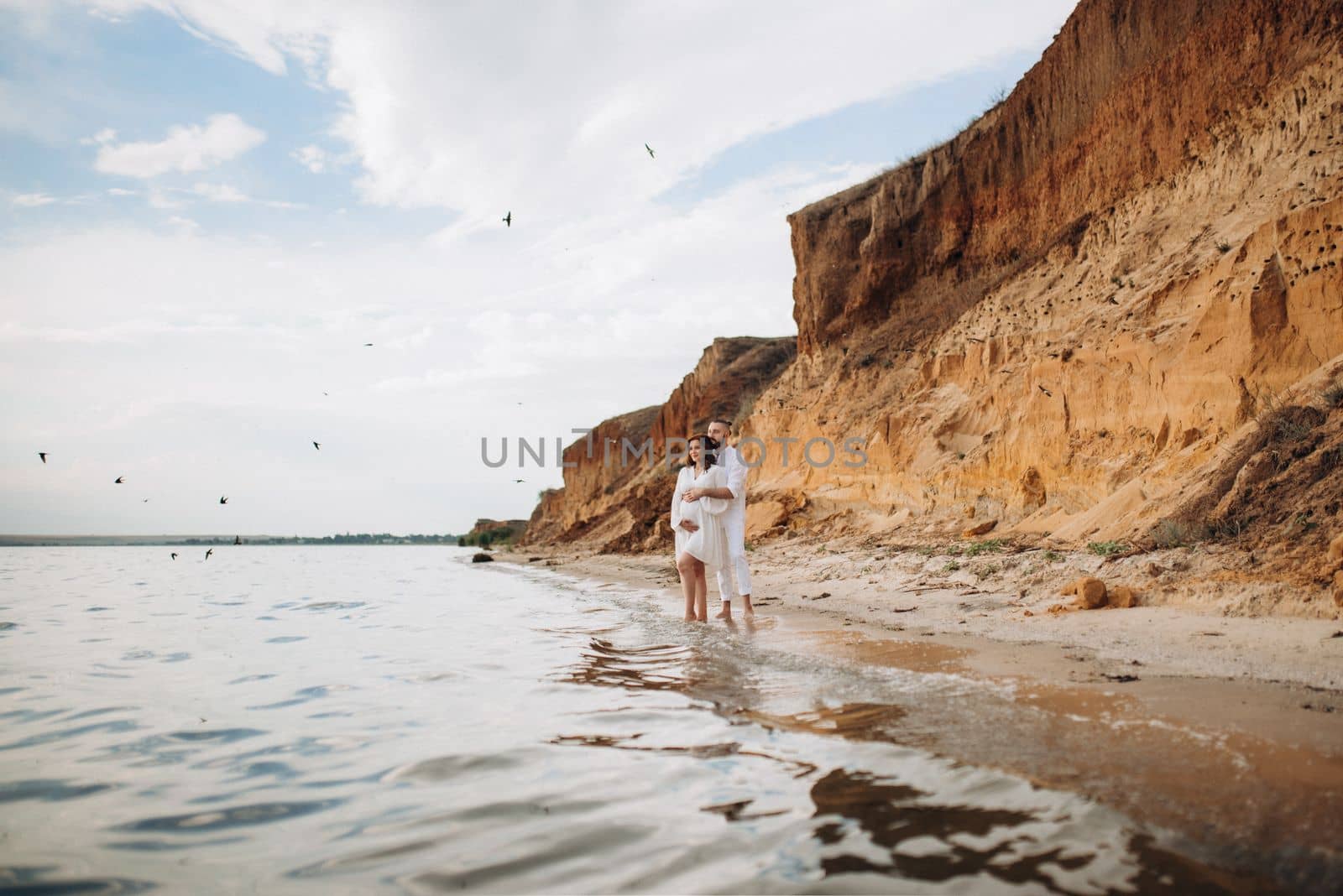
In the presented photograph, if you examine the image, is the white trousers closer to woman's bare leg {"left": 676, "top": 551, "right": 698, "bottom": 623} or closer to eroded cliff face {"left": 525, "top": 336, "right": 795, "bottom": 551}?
woman's bare leg {"left": 676, "top": 551, "right": 698, "bottom": 623}

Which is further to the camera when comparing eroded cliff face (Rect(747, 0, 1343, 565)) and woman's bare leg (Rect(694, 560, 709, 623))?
eroded cliff face (Rect(747, 0, 1343, 565))

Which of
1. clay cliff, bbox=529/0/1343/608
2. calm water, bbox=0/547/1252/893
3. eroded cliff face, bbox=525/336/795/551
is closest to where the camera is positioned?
calm water, bbox=0/547/1252/893

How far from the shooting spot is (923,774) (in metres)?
2.64

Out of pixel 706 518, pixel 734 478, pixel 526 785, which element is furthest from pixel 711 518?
pixel 526 785

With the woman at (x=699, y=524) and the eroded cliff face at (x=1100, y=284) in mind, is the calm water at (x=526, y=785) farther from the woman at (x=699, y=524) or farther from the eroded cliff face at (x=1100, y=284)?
the eroded cliff face at (x=1100, y=284)

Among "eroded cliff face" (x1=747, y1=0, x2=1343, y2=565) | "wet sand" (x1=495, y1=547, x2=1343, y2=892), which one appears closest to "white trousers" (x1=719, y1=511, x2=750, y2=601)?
"wet sand" (x1=495, y1=547, x2=1343, y2=892)

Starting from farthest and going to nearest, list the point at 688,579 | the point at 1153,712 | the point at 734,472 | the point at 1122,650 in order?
the point at 688,579 → the point at 734,472 → the point at 1122,650 → the point at 1153,712

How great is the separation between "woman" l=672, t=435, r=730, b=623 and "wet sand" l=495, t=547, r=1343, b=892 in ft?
3.52

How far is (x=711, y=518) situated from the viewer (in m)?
7.79

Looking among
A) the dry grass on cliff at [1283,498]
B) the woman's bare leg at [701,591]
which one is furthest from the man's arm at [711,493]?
the dry grass on cliff at [1283,498]

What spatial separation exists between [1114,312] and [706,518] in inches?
325

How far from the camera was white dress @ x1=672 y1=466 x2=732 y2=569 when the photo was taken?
7.62 meters

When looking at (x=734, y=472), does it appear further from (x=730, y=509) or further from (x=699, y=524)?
(x=699, y=524)

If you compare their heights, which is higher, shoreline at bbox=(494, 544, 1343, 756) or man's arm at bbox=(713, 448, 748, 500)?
man's arm at bbox=(713, 448, 748, 500)
